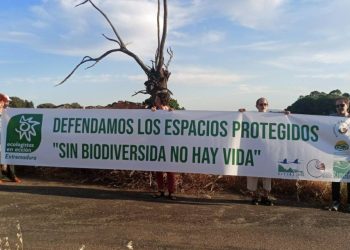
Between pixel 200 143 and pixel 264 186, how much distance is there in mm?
1361

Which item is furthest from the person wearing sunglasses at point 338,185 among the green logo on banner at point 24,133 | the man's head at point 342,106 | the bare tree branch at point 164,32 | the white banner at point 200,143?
the bare tree branch at point 164,32

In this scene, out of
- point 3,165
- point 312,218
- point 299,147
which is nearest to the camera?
point 312,218

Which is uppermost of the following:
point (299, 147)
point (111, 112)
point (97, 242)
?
point (111, 112)

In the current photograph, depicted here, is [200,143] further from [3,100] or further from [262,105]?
[3,100]

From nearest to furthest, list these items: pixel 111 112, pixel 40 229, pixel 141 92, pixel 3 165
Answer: pixel 40 229 < pixel 111 112 < pixel 3 165 < pixel 141 92

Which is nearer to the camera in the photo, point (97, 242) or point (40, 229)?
point (97, 242)

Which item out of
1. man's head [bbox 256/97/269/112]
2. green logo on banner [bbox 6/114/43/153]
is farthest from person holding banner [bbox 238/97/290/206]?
green logo on banner [bbox 6/114/43/153]

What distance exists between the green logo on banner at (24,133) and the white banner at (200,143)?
0.07 metres

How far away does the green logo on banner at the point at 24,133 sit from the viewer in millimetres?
9562

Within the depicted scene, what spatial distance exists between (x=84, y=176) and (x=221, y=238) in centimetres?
472

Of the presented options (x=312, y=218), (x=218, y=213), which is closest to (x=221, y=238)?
(x=218, y=213)

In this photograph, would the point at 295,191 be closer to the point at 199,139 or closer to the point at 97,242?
the point at 199,139

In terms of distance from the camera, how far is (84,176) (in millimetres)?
10164

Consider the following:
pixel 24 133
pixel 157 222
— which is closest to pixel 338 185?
pixel 157 222
